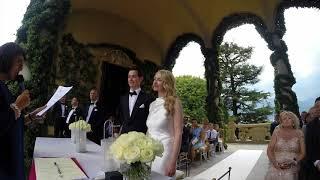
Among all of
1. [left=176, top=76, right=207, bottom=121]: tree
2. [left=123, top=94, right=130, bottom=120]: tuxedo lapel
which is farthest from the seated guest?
[left=176, top=76, right=207, bottom=121]: tree

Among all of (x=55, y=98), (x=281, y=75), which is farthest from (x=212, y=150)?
(x=55, y=98)

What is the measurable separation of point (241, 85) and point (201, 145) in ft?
88.3

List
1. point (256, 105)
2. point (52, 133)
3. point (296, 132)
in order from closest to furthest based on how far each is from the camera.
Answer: point (296, 132) → point (52, 133) → point (256, 105)

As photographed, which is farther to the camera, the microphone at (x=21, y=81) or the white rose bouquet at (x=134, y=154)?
the microphone at (x=21, y=81)

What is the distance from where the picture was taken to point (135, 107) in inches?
175

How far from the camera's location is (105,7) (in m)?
14.4

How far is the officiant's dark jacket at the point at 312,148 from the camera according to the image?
595cm

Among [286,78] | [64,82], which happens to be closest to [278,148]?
[286,78]

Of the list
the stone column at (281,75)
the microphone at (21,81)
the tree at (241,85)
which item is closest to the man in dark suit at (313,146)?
the microphone at (21,81)

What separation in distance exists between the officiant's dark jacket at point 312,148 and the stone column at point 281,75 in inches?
263

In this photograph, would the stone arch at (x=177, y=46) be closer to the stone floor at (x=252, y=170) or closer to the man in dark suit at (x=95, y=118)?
the stone floor at (x=252, y=170)

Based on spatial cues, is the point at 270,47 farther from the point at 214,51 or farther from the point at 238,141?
the point at 238,141

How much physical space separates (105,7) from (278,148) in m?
10.1

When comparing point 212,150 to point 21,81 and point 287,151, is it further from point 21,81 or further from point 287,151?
point 21,81
